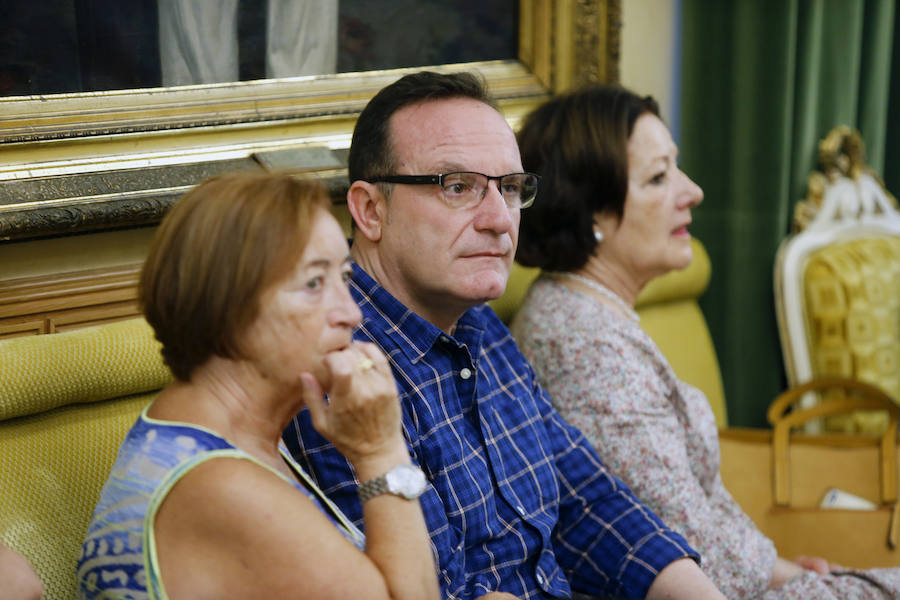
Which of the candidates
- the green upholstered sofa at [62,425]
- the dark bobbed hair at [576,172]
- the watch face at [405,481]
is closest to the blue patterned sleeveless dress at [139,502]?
the watch face at [405,481]

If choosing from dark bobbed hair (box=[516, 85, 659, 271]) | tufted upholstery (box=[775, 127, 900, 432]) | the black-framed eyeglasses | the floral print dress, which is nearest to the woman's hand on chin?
the black-framed eyeglasses

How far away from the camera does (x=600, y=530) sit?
1.63 meters

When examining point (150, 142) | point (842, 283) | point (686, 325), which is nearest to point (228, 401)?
point (150, 142)

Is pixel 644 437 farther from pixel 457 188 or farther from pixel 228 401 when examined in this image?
pixel 228 401

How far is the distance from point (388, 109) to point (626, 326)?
66cm

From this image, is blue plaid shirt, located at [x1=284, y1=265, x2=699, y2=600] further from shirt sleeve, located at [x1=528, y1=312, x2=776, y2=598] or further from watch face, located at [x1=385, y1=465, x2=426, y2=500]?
watch face, located at [x1=385, y1=465, x2=426, y2=500]

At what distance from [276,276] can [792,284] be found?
196 centimetres

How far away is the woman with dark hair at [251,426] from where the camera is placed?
3.18 feet

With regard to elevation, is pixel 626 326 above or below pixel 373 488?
below

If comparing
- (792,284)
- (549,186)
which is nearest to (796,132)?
(792,284)

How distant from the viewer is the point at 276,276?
39.9 inches

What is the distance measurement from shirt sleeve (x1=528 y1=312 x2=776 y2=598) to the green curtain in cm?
103

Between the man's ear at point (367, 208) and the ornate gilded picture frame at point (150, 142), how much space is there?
1.21 ft

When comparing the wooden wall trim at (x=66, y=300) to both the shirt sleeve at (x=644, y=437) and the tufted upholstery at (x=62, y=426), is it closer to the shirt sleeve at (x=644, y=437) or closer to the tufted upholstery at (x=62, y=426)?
the tufted upholstery at (x=62, y=426)
